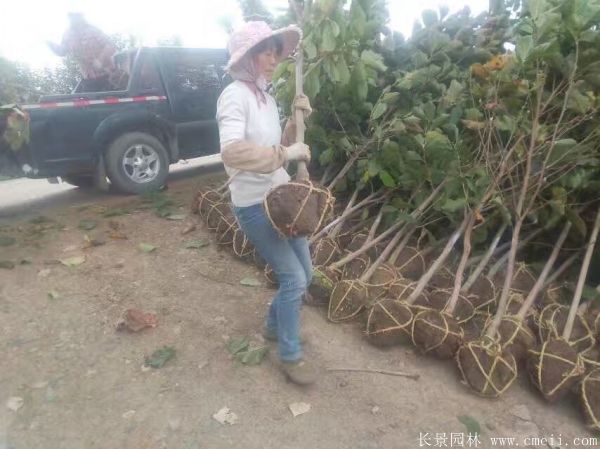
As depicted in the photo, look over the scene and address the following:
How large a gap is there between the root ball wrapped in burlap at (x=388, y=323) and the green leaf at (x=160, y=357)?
4.31 ft

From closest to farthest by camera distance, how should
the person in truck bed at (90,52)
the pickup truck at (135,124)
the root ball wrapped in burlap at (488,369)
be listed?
the root ball wrapped in burlap at (488,369), the pickup truck at (135,124), the person in truck bed at (90,52)

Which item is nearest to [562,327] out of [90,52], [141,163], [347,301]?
[347,301]

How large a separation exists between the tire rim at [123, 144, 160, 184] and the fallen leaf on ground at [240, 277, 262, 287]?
2.52 metres

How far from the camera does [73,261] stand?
3.85 m

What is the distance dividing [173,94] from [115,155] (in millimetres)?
1147

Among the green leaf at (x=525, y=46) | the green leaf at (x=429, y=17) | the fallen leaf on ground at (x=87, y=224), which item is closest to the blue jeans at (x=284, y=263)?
the green leaf at (x=525, y=46)

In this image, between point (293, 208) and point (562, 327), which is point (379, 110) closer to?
point (293, 208)

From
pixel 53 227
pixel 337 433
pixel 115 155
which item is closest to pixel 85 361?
pixel 337 433

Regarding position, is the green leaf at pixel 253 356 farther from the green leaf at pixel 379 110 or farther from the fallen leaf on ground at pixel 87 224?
Answer: the fallen leaf on ground at pixel 87 224

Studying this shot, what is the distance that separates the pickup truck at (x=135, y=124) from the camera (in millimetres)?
5012

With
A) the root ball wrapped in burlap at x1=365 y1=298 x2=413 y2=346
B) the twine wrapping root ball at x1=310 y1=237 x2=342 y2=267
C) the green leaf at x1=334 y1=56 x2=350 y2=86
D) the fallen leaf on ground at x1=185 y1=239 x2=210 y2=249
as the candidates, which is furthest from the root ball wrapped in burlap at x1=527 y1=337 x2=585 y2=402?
the fallen leaf on ground at x1=185 y1=239 x2=210 y2=249

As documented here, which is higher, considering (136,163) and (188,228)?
(136,163)

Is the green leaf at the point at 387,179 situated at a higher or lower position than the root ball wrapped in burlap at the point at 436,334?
higher

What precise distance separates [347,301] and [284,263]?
1.00 metres
